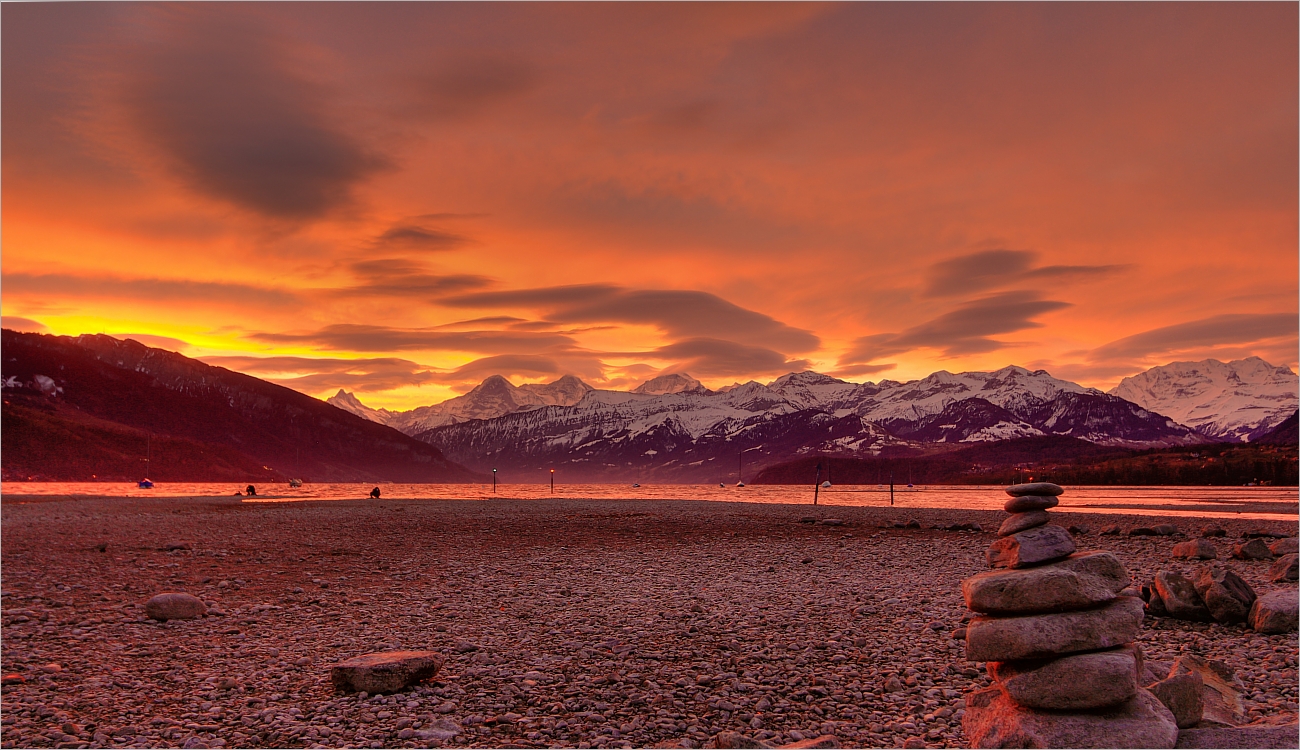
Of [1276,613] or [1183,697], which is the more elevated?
[1183,697]

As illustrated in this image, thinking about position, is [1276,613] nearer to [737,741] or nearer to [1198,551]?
[737,741]

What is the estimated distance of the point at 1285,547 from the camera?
29.8 metres

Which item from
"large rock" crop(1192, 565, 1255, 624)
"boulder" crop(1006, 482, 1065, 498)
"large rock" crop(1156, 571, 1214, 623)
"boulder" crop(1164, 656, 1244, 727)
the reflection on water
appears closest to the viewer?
"boulder" crop(1164, 656, 1244, 727)

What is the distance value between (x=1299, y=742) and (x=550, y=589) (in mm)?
18341

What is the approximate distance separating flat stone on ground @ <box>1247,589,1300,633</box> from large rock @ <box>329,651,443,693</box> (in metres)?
19.0

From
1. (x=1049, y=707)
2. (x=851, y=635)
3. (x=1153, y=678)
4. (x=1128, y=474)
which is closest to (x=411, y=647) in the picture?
(x=851, y=635)

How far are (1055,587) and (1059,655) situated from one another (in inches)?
38.9

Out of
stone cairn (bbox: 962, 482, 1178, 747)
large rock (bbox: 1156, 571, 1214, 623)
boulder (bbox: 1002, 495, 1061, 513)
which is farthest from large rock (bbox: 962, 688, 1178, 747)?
large rock (bbox: 1156, 571, 1214, 623)

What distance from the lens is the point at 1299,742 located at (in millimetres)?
8961

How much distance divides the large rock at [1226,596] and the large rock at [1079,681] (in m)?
9.64

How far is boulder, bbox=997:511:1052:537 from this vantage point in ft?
39.9

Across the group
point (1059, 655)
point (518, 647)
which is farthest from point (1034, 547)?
point (518, 647)

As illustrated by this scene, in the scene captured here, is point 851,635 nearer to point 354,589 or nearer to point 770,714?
point 770,714

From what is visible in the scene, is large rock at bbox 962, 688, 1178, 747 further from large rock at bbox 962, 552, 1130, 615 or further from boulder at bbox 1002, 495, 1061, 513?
boulder at bbox 1002, 495, 1061, 513
